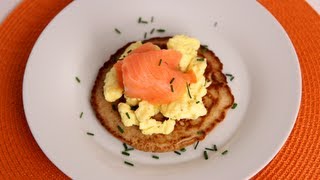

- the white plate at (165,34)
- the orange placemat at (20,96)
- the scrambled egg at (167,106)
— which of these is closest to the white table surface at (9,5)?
the orange placemat at (20,96)

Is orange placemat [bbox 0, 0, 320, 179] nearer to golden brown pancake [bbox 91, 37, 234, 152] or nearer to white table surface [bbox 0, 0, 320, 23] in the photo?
white table surface [bbox 0, 0, 320, 23]

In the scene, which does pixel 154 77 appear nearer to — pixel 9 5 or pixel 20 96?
pixel 20 96

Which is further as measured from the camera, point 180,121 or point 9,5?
point 9,5

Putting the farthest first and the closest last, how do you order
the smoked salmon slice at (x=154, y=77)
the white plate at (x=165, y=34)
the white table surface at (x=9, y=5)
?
1. the white table surface at (x=9, y=5)
2. the smoked salmon slice at (x=154, y=77)
3. the white plate at (x=165, y=34)

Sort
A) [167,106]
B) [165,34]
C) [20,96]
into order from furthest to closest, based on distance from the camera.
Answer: [165,34] → [20,96] → [167,106]

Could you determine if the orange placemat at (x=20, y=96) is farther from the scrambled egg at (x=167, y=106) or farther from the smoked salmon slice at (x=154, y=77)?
the smoked salmon slice at (x=154, y=77)

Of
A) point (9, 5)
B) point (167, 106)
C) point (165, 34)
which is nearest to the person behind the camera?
point (167, 106)

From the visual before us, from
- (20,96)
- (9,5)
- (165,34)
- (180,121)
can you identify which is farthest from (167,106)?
(9,5)
